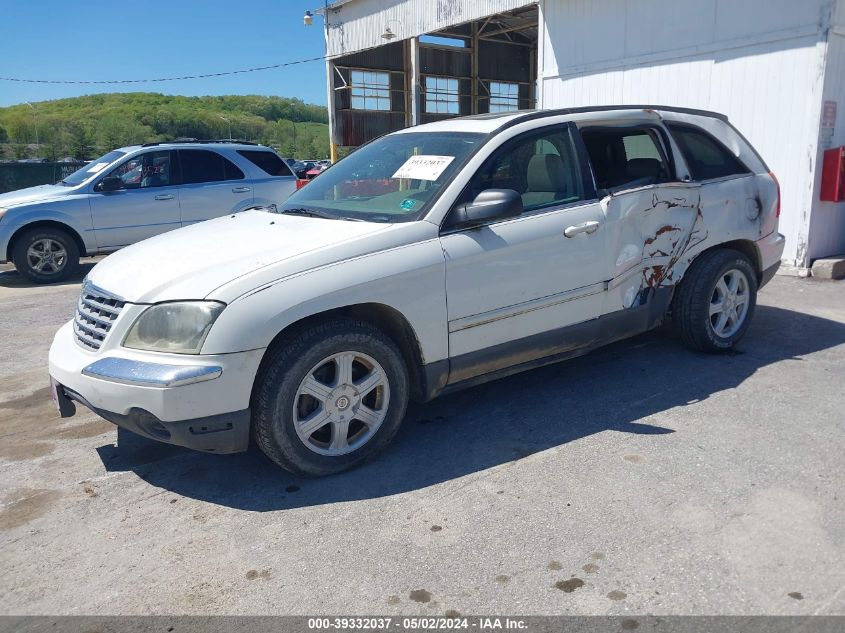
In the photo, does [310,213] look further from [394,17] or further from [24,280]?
[394,17]

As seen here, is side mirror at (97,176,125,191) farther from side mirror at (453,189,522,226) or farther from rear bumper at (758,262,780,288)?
rear bumper at (758,262,780,288)

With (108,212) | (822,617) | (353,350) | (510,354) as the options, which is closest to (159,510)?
(353,350)

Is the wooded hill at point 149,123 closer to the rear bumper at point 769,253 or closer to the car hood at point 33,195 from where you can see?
the car hood at point 33,195

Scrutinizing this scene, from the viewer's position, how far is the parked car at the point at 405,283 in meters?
3.23

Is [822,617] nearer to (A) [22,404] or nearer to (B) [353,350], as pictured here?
(B) [353,350]

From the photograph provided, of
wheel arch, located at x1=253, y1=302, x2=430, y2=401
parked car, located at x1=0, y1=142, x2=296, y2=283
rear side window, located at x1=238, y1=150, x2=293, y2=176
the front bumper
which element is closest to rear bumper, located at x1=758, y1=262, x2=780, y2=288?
wheel arch, located at x1=253, y1=302, x2=430, y2=401

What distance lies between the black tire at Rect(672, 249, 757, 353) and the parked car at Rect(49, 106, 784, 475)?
0.04 feet

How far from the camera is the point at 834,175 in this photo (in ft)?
26.4

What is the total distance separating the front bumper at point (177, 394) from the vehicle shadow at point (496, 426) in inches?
16.3

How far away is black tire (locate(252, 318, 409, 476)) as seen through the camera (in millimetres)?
3307

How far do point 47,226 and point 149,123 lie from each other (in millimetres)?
98261

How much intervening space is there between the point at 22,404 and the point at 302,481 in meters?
2.46

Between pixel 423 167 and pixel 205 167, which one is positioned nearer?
pixel 423 167

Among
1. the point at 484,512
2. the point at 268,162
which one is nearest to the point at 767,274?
the point at 484,512
